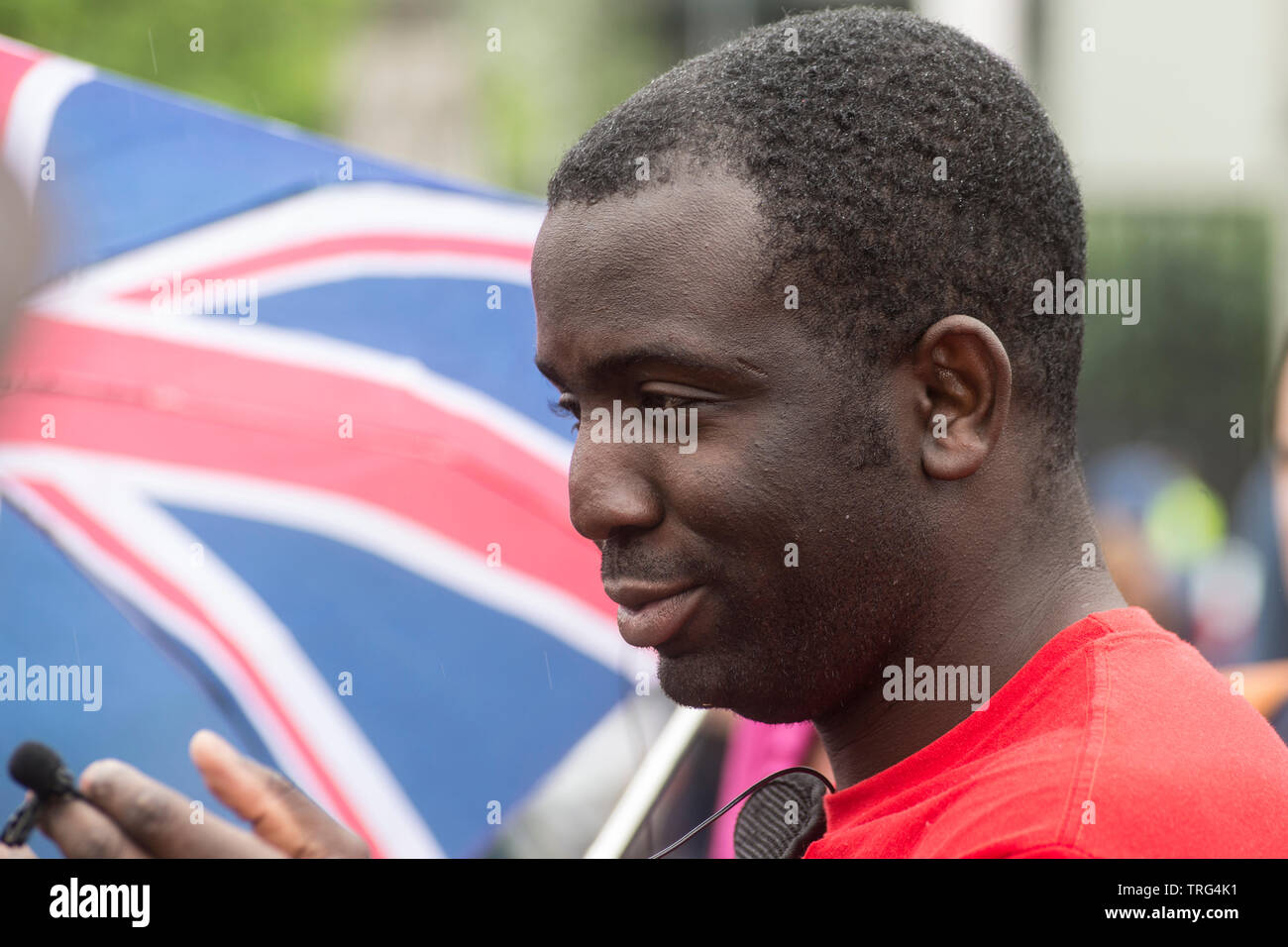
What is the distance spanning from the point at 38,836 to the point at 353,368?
3.57 feet

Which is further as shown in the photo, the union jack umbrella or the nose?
the union jack umbrella

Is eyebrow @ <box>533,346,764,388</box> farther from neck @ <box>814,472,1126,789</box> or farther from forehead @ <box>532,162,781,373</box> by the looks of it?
neck @ <box>814,472,1126,789</box>

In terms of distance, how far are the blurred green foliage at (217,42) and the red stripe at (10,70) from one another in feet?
23.0

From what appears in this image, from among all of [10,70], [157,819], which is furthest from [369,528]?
[10,70]

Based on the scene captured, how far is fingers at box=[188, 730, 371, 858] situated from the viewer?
101 inches

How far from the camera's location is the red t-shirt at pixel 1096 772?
154 cm

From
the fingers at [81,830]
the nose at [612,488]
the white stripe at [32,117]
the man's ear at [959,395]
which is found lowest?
the fingers at [81,830]

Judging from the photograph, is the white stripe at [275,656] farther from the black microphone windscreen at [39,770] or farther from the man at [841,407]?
the man at [841,407]

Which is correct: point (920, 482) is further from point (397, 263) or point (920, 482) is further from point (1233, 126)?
point (1233, 126)

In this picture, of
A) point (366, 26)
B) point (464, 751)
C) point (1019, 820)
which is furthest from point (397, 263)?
point (366, 26)

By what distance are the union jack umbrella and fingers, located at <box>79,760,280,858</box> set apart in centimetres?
9

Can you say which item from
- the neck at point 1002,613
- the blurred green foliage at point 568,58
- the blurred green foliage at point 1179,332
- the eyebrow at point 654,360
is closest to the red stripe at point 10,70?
the eyebrow at point 654,360

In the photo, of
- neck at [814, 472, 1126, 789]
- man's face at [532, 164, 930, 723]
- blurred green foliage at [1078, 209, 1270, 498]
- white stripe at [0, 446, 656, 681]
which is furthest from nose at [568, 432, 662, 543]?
blurred green foliage at [1078, 209, 1270, 498]

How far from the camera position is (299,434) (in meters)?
2.78
